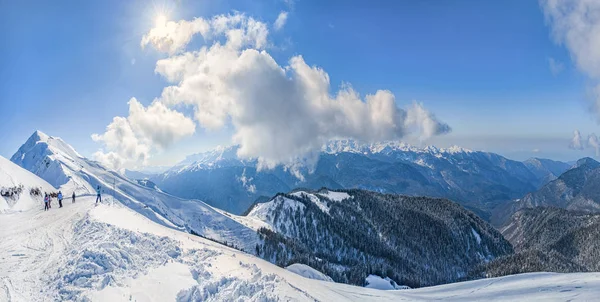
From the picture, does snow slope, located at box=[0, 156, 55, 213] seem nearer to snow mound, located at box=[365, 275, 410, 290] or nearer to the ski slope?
the ski slope

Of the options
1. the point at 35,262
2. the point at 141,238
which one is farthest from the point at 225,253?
the point at 35,262

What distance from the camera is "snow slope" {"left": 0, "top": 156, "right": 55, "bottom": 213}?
73.6 metres

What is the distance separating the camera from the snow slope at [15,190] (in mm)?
73625

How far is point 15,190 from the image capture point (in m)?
85.6

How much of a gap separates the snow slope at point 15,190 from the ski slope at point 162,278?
155ft

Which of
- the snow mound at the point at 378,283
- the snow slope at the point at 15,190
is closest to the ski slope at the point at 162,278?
the snow slope at the point at 15,190

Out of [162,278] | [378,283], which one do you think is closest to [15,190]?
[162,278]

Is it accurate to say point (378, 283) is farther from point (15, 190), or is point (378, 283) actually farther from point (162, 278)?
point (162, 278)

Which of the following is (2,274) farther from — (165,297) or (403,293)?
(403,293)

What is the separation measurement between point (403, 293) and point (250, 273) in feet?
52.6

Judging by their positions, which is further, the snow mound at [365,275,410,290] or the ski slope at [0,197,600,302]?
the snow mound at [365,275,410,290]

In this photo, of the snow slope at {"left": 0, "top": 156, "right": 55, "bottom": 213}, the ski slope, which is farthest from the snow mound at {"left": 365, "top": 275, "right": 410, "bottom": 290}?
the snow slope at {"left": 0, "top": 156, "right": 55, "bottom": 213}

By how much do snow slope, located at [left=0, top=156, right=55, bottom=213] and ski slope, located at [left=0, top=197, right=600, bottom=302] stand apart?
47.1m

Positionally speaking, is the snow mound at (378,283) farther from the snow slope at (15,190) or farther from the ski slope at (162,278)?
the snow slope at (15,190)
